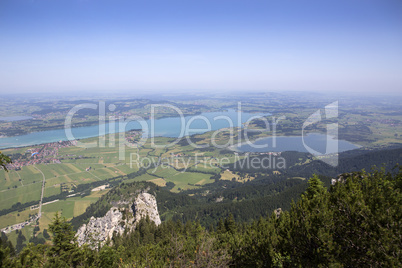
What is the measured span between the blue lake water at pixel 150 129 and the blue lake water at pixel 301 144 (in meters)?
38.1

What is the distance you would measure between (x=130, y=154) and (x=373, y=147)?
107m

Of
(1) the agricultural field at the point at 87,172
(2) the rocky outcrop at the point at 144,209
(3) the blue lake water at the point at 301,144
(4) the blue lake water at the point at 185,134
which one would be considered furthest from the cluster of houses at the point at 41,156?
(3) the blue lake water at the point at 301,144

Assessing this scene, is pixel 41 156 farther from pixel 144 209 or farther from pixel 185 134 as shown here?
pixel 144 209

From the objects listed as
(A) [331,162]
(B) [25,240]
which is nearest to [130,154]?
(B) [25,240]

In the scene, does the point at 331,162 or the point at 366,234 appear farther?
the point at 331,162

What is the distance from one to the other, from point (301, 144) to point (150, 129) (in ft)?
308

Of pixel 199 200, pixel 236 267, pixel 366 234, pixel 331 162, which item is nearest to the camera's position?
pixel 366 234

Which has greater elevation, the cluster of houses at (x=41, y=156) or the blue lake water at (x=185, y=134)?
the blue lake water at (x=185, y=134)

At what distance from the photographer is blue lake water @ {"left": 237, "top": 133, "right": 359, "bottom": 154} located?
9573 cm

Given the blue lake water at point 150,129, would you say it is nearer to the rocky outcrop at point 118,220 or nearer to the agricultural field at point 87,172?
the agricultural field at point 87,172

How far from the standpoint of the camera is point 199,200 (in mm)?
54188

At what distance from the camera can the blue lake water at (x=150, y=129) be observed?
113188 mm

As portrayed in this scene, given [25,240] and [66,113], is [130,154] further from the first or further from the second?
Result: [66,113]

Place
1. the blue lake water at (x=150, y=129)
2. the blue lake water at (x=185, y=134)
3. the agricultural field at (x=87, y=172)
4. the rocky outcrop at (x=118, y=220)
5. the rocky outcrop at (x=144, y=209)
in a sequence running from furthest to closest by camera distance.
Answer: the blue lake water at (x=150, y=129) → the blue lake water at (x=185, y=134) → the agricultural field at (x=87, y=172) → the rocky outcrop at (x=144, y=209) → the rocky outcrop at (x=118, y=220)
